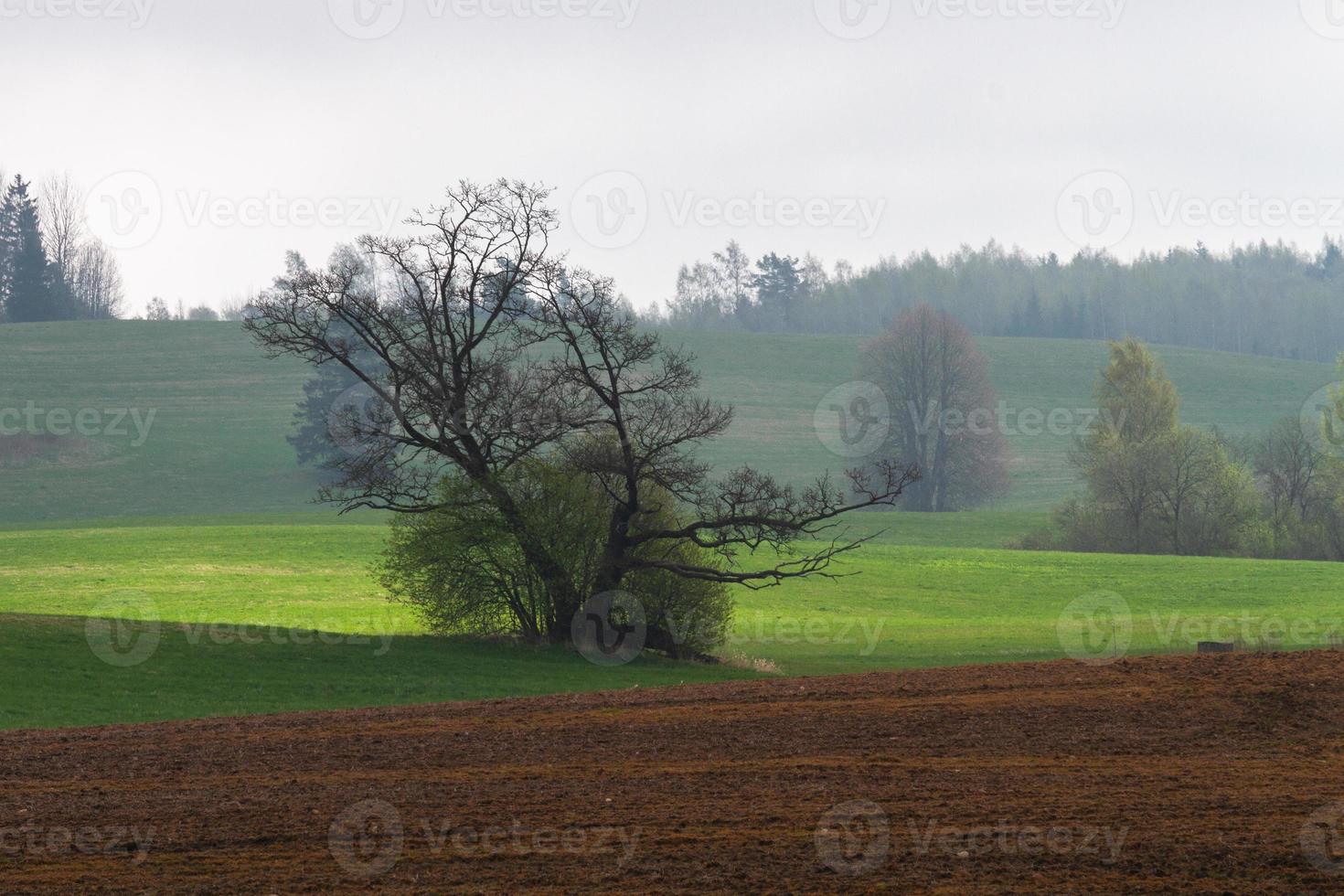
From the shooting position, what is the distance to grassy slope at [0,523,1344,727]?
21.3m

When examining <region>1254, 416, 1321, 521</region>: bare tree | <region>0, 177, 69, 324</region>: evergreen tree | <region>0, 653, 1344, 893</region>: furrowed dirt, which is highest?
<region>0, 177, 69, 324</region>: evergreen tree

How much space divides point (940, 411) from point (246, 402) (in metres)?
53.2

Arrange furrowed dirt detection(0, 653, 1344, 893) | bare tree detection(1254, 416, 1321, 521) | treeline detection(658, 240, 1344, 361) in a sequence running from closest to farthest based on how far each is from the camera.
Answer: furrowed dirt detection(0, 653, 1344, 893), bare tree detection(1254, 416, 1321, 521), treeline detection(658, 240, 1344, 361)

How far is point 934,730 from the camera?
1443 cm

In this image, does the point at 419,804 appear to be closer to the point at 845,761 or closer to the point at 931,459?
the point at 845,761

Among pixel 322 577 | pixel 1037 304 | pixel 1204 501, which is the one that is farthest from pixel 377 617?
pixel 1037 304

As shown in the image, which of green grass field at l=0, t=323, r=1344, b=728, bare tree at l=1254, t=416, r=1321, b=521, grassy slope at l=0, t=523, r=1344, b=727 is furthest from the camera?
bare tree at l=1254, t=416, r=1321, b=521

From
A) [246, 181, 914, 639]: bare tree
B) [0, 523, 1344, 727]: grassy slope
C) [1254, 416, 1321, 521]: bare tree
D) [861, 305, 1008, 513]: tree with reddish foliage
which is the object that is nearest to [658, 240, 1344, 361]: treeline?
[861, 305, 1008, 513]: tree with reddish foliage

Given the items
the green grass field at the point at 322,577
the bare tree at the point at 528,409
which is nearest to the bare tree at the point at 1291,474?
the green grass field at the point at 322,577

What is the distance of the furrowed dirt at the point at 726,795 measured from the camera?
8992mm

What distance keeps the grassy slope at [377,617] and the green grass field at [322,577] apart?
4.4 inches

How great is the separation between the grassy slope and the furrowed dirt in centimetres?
483

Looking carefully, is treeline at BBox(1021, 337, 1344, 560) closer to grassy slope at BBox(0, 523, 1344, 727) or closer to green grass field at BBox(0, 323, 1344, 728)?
green grass field at BBox(0, 323, 1344, 728)

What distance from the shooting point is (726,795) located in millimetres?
11336
